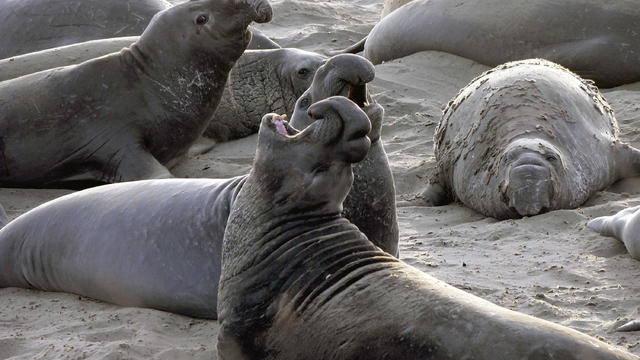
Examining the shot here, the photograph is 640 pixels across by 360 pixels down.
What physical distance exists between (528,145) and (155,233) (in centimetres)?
236

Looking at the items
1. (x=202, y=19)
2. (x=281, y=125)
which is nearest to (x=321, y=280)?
(x=281, y=125)

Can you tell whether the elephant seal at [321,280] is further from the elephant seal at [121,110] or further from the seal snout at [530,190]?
the elephant seal at [121,110]

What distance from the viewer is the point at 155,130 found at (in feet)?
22.8

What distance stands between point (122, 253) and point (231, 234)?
4.31 feet

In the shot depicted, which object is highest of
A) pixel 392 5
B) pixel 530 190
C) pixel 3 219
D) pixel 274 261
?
pixel 274 261

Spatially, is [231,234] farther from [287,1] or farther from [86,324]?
[287,1]

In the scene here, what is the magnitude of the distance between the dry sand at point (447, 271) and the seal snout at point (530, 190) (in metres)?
0.10

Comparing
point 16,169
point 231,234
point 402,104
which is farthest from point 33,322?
point 402,104

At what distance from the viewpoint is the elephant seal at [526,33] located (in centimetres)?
806

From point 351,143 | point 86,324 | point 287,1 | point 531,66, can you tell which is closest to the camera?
point 351,143

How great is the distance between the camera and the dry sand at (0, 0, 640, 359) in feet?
13.2

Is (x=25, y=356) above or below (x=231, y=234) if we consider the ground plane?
below

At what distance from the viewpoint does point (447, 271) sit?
466 cm

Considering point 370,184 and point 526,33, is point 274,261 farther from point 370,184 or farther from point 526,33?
point 526,33
